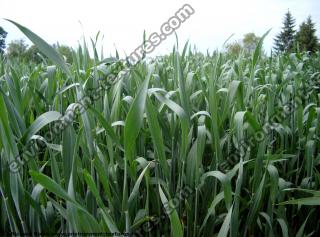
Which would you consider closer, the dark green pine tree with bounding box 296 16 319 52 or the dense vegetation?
the dense vegetation

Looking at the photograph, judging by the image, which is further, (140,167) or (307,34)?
(307,34)

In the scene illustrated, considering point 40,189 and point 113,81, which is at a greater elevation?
point 113,81

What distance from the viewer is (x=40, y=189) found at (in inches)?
26.1

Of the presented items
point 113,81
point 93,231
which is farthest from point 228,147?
point 93,231

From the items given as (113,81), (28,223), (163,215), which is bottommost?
(163,215)

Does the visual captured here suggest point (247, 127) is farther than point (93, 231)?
Yes

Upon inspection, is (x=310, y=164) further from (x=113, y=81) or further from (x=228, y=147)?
(x=113, y=81)

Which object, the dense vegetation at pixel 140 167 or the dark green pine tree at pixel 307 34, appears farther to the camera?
the dark green pine tree at pixel 307 34

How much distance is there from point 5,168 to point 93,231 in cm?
23

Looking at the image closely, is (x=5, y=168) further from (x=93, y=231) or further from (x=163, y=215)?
(x=163, y=215)

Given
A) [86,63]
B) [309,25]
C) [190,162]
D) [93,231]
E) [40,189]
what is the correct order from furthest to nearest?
1. [309,25]
2. [86,63]
3. [190,162]
4. [40,189]
5. [93,231]

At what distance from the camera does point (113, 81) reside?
3.33ft

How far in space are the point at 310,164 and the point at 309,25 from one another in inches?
1173

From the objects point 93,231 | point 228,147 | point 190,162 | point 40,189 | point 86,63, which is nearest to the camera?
point 93,231
